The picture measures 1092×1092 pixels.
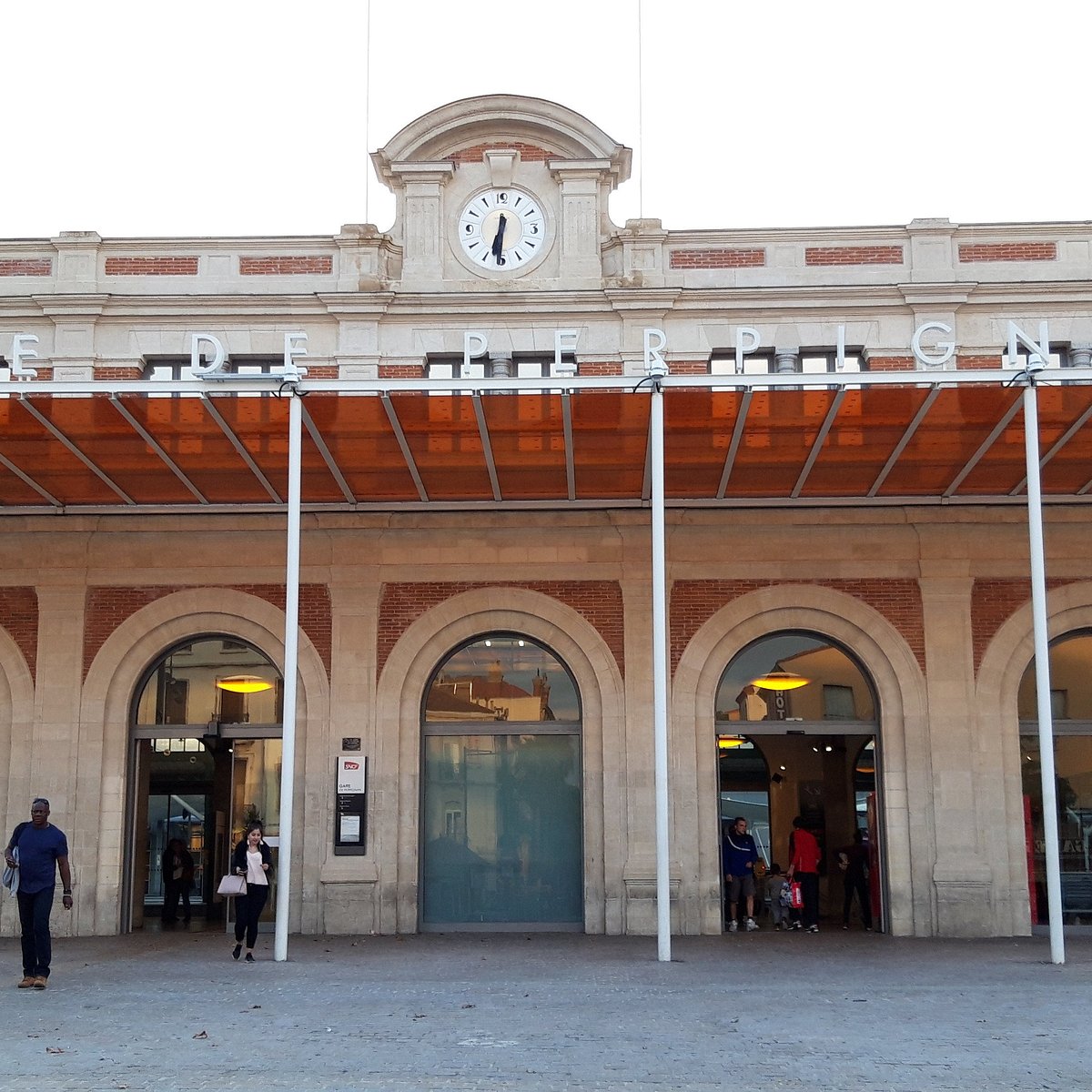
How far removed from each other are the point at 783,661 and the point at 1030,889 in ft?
14.4

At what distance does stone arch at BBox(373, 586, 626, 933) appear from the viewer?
18703 mm

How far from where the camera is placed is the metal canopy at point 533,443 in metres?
15.2

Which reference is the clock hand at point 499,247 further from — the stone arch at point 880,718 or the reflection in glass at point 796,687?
the reflection in glass at point 796,687

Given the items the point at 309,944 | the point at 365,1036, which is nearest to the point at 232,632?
the point at 309,944

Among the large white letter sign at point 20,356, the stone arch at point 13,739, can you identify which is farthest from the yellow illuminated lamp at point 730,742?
the large white letter sign at point 20,356

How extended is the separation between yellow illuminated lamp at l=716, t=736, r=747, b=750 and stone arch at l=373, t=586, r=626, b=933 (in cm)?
217

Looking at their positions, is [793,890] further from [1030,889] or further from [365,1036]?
[365,1036]

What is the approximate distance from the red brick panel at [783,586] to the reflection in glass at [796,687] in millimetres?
786

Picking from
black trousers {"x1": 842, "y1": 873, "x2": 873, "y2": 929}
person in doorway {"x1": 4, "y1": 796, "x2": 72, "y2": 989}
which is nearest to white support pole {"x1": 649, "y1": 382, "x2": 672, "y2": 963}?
black trousers {"x1": 842, "y1": 873, "x2": 873, "y2": 929}

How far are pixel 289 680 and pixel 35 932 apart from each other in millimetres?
3502

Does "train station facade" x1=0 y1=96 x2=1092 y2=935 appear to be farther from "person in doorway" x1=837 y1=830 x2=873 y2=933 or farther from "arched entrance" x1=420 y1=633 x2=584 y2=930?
"person in doorway" x1=837 y1=830 x2=873 y2=933

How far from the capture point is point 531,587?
1941 centimetres

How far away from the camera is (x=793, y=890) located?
19172mm

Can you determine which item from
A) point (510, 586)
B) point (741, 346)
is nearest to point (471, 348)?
point (741, 346)
